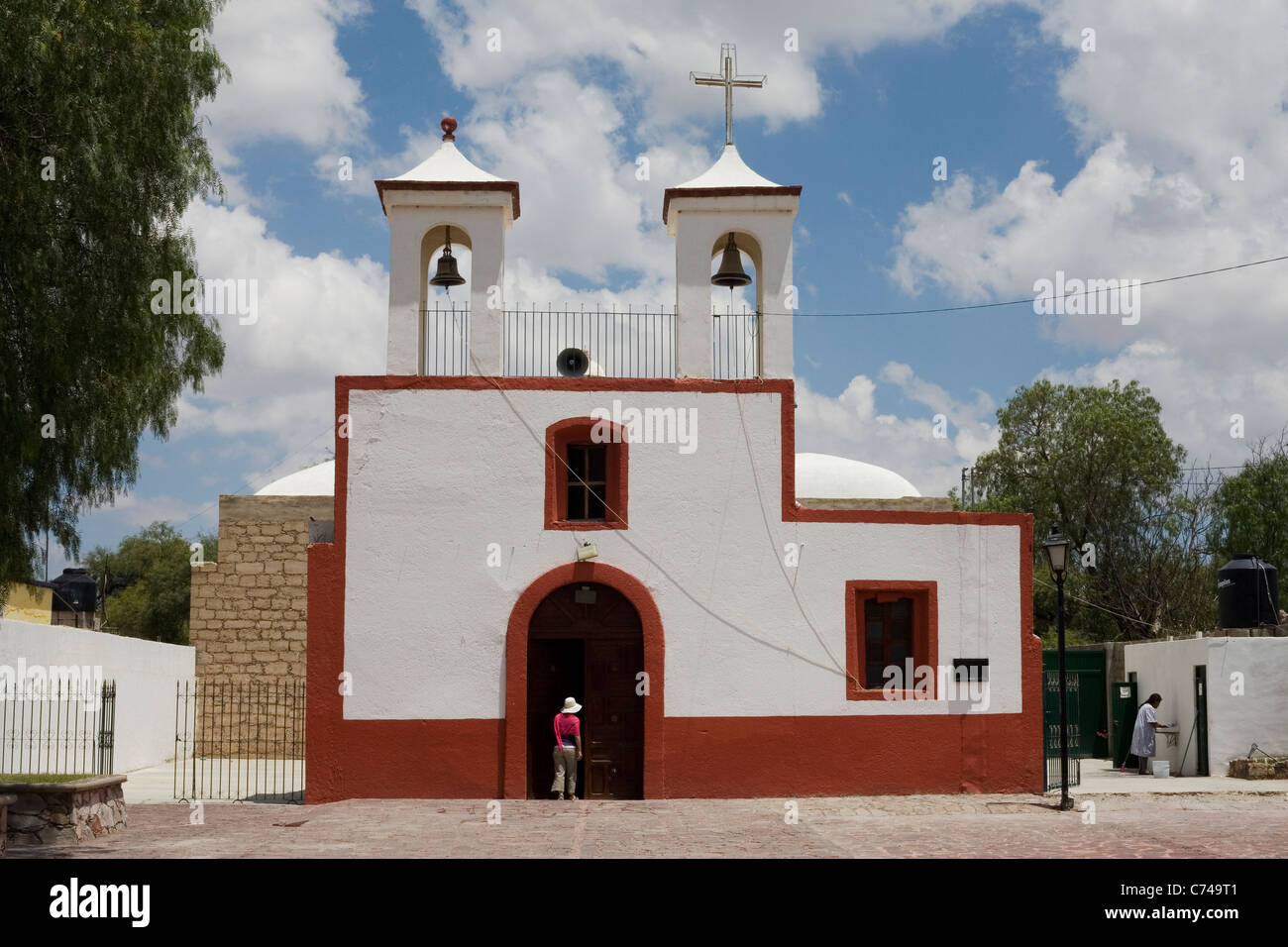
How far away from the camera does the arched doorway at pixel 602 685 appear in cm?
1700

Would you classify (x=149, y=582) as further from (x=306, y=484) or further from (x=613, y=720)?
(x=613, y=720)

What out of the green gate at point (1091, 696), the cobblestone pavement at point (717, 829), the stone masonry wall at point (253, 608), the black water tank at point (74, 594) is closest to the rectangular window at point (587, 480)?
the cobblestone pavement at point (717, 829)

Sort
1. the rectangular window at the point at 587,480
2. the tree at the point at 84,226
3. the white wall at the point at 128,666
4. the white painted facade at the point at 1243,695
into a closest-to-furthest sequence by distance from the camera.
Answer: the tree at the point at 84,226 → the rectangular window at the point at 587,480 → the white wall at the point at 128,666 → the white painted facade at the point at 1243,695

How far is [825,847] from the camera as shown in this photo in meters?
12.6

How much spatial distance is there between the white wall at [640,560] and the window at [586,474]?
0.13 metres

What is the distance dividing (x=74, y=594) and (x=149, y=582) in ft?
70.0

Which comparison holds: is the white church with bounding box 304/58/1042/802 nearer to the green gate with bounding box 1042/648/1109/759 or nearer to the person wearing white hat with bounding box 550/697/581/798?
the person wearing white hat with bounding box 550/697/581/798

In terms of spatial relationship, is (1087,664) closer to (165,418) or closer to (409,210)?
(409,210)

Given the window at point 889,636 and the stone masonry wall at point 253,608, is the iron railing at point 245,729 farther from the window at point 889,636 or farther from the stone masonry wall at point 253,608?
the window at point 889,636

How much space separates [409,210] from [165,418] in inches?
177

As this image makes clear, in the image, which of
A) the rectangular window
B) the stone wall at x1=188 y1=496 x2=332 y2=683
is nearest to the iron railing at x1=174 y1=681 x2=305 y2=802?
the stone wall at x1=188 y1=496 x2=332 y2=683

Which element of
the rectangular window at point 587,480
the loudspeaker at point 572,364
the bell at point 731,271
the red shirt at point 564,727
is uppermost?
the bell at point 731,271
